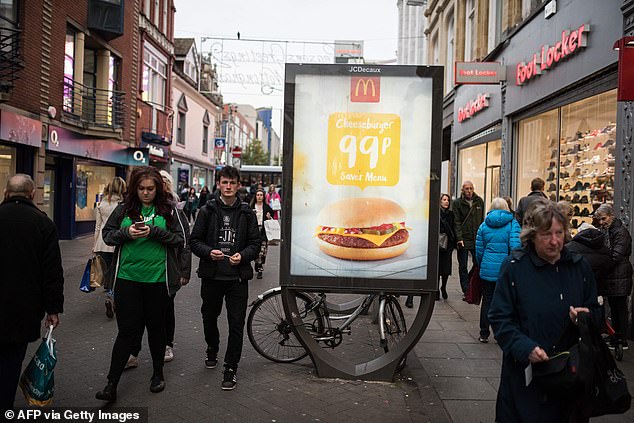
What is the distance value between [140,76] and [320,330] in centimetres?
1979

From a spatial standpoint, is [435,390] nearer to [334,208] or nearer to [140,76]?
[334,208]

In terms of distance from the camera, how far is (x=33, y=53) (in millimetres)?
14172

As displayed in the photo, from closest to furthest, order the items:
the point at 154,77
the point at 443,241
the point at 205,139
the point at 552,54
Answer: the point at 443,241, the point at 552,54, the point at 154,77, the point at 205,139

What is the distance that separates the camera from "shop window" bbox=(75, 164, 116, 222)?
18.2 metres

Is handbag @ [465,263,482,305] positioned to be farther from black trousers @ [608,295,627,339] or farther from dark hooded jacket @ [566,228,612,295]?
black trousers @ [608,295,627,339]

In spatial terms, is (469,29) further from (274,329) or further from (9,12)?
(274,329)

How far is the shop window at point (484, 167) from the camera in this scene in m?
14.4

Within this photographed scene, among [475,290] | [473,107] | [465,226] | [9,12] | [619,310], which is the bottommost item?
[619,310]

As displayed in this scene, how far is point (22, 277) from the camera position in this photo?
3729mm

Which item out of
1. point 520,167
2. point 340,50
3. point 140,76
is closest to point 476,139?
point 520,167

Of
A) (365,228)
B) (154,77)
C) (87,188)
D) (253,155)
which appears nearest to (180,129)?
(154,77)

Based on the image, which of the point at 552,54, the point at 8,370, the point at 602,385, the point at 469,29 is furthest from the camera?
the point at 469,29

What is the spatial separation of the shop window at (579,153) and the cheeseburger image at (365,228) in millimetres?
3757

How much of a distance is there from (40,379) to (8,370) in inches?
8.6
